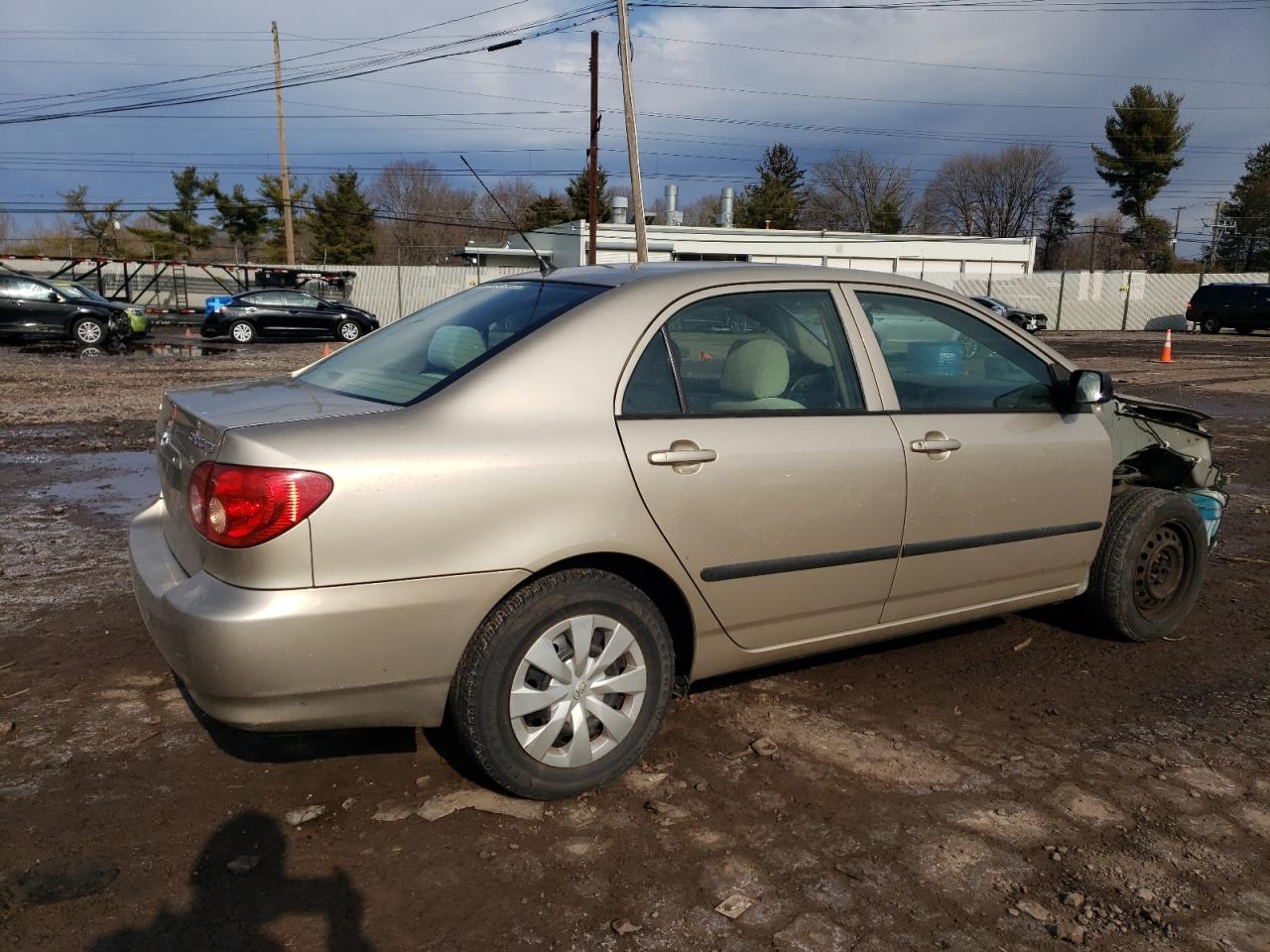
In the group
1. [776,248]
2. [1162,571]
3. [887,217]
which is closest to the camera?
[1162,571]

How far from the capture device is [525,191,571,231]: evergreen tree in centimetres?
4634

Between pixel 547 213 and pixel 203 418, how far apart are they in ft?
151

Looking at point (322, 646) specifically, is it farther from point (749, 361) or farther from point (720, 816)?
point (749, 361)

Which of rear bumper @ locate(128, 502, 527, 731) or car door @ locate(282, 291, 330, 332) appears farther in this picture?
car door @ locate(282, 291, 330, 332)

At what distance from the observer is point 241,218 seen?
52.4 meters

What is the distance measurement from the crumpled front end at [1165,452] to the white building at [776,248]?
110ft

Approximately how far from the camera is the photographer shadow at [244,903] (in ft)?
7.63

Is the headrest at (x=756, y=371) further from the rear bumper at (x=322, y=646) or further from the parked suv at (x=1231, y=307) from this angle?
the parked suv at (x=1231, y=307)

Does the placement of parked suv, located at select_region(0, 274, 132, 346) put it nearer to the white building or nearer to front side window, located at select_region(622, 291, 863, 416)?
the white building

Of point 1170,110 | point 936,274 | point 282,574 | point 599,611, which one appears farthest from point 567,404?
point 1170,110

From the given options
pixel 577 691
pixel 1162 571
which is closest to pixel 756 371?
pixel 577 691

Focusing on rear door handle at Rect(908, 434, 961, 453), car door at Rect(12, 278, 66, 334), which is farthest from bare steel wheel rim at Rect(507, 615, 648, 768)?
car door at Rect(12, 278, 66, 334)

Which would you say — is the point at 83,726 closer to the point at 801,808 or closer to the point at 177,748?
the point at 177,748

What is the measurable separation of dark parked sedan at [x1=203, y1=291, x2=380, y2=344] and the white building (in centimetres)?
1195
